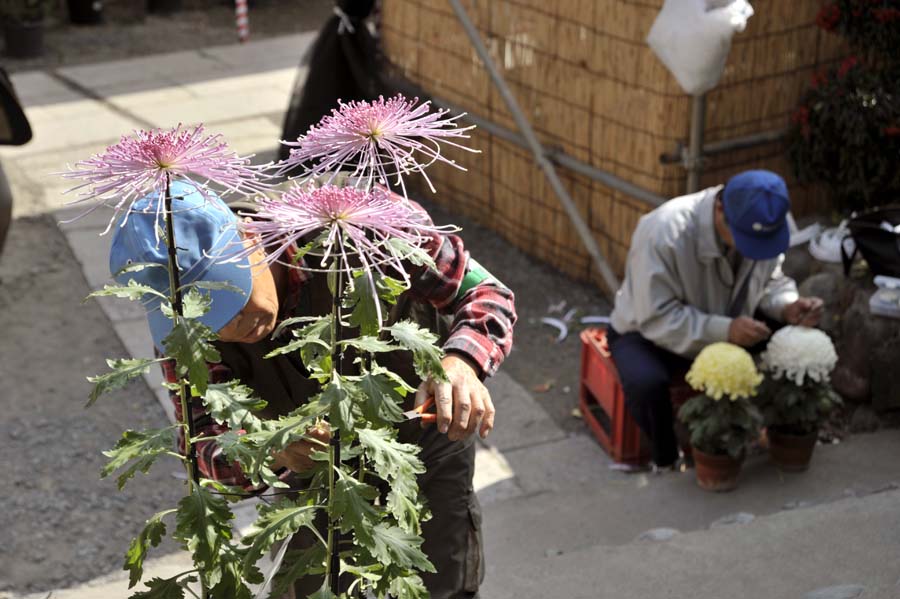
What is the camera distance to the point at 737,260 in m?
5.29

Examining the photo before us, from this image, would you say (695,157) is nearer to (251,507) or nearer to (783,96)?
(783,96)

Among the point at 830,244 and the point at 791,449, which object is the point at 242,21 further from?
the point at 791,449

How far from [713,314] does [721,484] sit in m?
0.79

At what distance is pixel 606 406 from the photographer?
5562 mm

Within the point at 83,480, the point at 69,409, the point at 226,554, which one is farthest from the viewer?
the point at 69,409

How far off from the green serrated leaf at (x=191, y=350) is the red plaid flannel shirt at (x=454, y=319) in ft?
1.68

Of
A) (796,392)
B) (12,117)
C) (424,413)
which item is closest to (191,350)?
(424,413)

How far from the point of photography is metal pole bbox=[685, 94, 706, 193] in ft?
20.0

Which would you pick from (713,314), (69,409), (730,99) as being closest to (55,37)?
(69,409)

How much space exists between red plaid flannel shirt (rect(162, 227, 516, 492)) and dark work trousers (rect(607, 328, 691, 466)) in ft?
8.02

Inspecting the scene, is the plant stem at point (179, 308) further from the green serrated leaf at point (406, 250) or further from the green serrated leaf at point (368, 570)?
the green serrated leaf at point (406, 250)

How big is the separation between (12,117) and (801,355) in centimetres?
479

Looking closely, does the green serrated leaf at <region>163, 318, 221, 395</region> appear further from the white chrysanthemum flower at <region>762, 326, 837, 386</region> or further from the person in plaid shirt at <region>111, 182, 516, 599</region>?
the white chrysanthemum flower at <region>762, 326, 837, 386</region>

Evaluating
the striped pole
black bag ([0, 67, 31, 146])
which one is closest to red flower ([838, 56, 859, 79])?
black bag ([0, 67, 31, 146])
